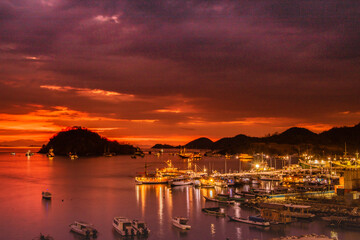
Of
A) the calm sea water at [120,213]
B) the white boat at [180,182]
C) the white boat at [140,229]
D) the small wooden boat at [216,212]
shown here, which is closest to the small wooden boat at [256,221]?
the calm sea water at [120,213]

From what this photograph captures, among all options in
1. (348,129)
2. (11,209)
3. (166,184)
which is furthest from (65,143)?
(11,209)

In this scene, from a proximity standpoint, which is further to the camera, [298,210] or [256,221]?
[298,210]

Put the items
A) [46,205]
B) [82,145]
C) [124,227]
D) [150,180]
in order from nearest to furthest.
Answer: [124,227], [46,205], [150,180], [82,145]

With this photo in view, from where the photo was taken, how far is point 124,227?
17766 millimetres

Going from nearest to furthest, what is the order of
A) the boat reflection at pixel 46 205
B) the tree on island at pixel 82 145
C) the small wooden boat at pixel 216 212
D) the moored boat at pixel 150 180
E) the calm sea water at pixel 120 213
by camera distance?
the calm sea water at pixel 120 213 < the small wooden boat at pixel 216 212 < the boat reflection at pixel 46 205 < the moored boat at pixel 150 180 < the tree on island at pixel 82 145

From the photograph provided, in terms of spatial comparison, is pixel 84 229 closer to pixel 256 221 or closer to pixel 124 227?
pixel 124 227

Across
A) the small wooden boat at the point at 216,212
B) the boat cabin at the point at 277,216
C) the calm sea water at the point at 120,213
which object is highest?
the boat cabin at the point at 277,216

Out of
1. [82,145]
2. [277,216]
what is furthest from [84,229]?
[82,145]

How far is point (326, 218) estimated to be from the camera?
1922 cm

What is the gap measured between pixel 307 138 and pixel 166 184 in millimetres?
120813

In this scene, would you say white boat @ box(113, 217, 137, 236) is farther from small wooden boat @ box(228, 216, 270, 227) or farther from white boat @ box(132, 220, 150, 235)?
small wooden boat @ box(228, 216, 270, 227)

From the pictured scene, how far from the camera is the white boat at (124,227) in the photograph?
1738 cm

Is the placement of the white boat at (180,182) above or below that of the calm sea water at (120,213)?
above

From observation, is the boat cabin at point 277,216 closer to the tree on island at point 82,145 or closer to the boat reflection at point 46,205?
the boat reflection at point 46,205
